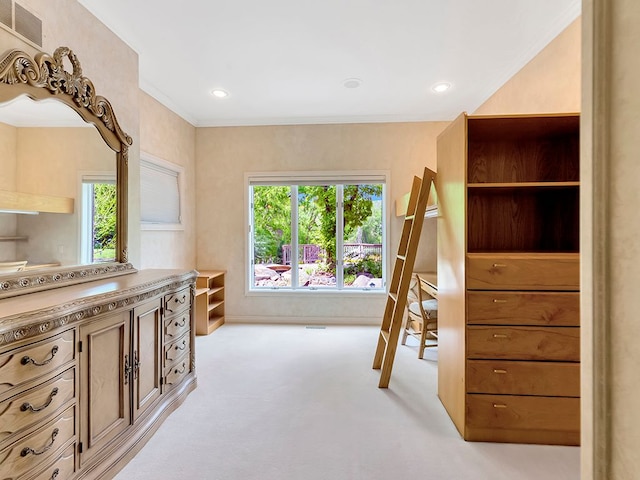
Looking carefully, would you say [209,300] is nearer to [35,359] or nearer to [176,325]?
[176,325]

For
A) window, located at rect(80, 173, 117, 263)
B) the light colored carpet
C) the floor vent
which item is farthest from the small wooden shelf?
the floor vent

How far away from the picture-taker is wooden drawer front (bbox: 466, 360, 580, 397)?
1821 millimetres

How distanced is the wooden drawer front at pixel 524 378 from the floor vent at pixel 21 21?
10.3ft

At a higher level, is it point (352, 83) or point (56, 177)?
point (352, 83)

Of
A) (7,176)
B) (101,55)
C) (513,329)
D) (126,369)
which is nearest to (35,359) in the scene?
(126,369)

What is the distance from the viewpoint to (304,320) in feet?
14.1

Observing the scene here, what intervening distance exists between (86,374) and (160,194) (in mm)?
2504

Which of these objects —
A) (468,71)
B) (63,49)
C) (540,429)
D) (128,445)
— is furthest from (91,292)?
(468,71)

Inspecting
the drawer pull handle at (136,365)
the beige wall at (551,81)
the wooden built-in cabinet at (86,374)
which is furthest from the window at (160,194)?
the beige wall at (551,81)

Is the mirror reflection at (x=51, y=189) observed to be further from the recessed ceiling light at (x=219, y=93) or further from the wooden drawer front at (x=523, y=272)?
the wooden drawer front at (x=523, y=272)

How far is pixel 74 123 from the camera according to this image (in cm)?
196

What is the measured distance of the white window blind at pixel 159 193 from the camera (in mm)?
3273

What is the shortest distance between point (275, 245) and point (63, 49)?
2996mm

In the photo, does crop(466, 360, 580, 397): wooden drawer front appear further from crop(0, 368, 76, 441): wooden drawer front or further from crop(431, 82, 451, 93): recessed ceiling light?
crop(431, 82, 451, 93): recessed ceiling light
